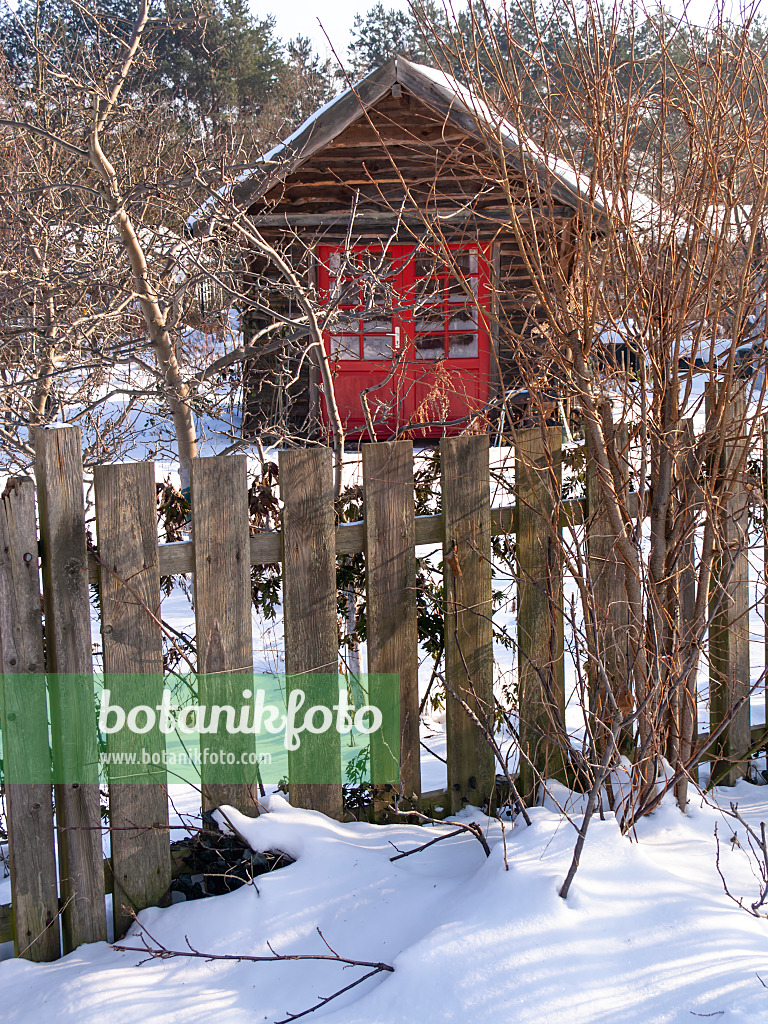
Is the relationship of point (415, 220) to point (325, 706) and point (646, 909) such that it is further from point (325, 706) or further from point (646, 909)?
point (646, 909)

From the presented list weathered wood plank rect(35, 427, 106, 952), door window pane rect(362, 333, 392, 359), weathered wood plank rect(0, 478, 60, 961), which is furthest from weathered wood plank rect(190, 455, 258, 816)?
door window pane rect(362, 333, 392, 359)

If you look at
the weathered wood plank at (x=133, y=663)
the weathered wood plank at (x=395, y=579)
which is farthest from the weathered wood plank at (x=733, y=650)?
the weathered wood plank at (x=133, y=663)

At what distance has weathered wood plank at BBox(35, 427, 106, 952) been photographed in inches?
79.8

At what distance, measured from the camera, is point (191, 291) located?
16.4 feet

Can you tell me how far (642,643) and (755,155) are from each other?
51.0 inches

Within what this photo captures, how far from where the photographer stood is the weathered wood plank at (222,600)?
219 centimetres

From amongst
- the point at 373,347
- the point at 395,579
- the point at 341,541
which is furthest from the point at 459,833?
the point at 373,347

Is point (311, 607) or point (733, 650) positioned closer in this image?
point (311, 607)

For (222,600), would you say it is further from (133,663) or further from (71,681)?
(71,681)

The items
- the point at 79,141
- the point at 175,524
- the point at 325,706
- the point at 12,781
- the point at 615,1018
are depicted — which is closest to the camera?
the point at 615,1018

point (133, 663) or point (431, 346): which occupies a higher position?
point (431, 346)

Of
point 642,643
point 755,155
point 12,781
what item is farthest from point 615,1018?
point 755,155

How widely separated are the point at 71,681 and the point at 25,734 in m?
0.17

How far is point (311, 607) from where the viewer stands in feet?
7.63
